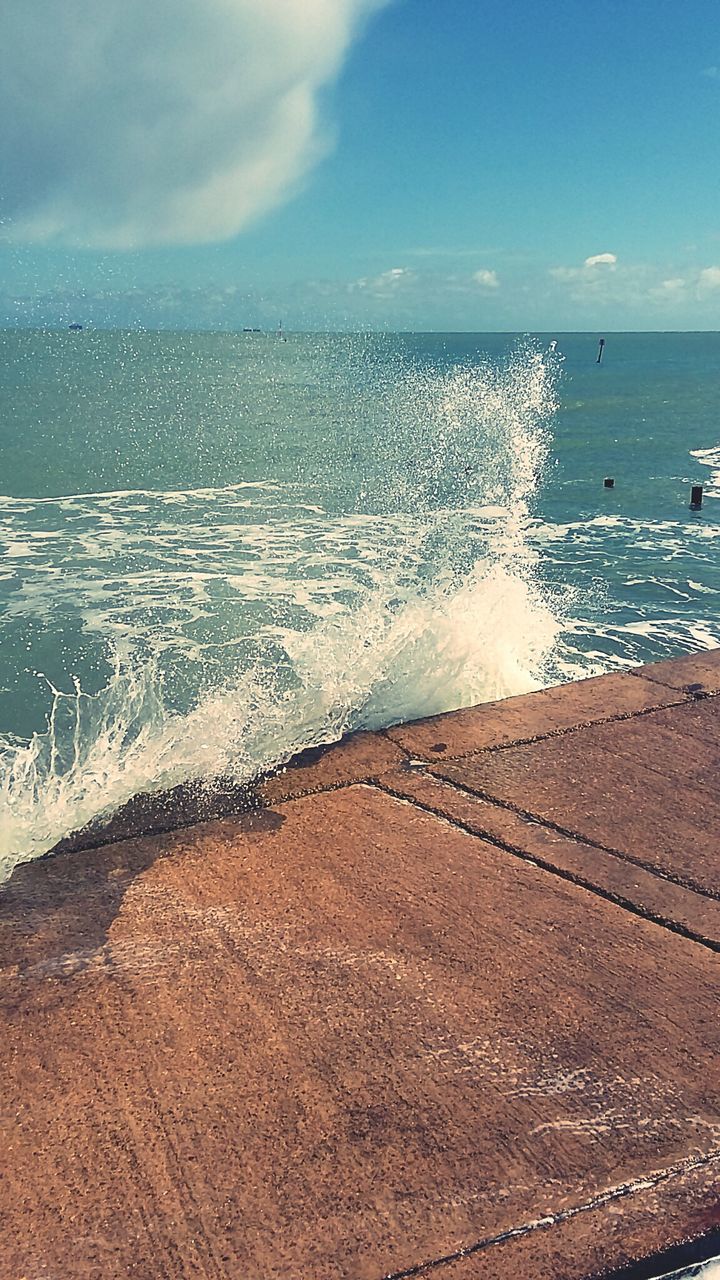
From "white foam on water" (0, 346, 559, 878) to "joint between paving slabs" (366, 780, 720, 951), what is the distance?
755mm

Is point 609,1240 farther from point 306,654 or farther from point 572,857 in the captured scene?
point 306,654

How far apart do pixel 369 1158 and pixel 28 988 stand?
1.12 meters

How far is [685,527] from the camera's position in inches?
706

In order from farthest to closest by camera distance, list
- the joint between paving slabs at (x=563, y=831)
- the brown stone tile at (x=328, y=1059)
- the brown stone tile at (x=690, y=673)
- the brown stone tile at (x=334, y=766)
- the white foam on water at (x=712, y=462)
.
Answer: the white foam on water at (x=712, y=462) → the brown stone tile at (x=690, y=673) → the brown stone tile at (x=334, y=766) → the joint between paving slabs at (x=563, y=831) → the brown stone tile at (x=328, y=1059)

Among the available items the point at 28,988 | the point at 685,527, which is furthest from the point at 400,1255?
the point at 685,527

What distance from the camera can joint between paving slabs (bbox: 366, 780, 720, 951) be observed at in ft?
9.72

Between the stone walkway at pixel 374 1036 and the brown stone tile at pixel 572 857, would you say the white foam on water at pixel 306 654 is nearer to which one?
the stone walkway at pixel 374 1036

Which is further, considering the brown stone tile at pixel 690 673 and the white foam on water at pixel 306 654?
the brown stone tile at pixel 690 673

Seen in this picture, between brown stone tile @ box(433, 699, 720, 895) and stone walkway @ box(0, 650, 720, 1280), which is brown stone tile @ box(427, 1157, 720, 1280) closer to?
stone walkway @ box(0, 650, 720, 1280)

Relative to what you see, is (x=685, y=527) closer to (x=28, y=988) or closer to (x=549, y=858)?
(x=549, y=858)

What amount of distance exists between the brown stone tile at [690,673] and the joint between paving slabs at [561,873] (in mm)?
1831

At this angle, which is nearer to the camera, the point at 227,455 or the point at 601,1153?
the point at 601,1153

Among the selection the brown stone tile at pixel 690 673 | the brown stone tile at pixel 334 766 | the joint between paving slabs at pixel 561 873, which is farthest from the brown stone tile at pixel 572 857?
the brown stone tile at pixel 690 673

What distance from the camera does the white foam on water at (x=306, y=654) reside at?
4.09 metres
